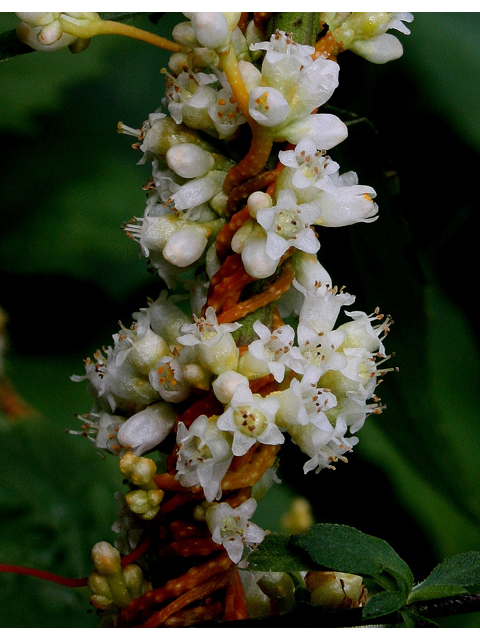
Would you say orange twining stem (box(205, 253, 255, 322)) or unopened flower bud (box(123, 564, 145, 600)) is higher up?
orange twining stem (box(205, 253, 255, 322))

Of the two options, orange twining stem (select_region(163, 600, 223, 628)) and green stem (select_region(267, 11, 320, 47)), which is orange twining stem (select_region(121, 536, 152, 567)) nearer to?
orange twining stem (select_region(163, 600, 223, 628))

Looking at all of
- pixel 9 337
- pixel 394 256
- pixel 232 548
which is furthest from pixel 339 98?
pixel 9 337

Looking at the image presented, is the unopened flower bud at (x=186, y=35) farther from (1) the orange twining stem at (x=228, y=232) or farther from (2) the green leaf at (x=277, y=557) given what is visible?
(2) the green leaf at (x=277, y=557)

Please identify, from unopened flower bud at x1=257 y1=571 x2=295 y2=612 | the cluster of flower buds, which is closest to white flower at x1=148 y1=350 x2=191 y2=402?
the cluster of flower buds

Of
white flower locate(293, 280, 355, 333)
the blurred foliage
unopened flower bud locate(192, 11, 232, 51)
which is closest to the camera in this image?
unopened flower bud locate(192, 11, 232, 51)

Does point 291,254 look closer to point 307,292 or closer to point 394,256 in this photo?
point 307,292

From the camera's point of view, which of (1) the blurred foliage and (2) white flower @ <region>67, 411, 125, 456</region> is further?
(1) the blurred foliage
